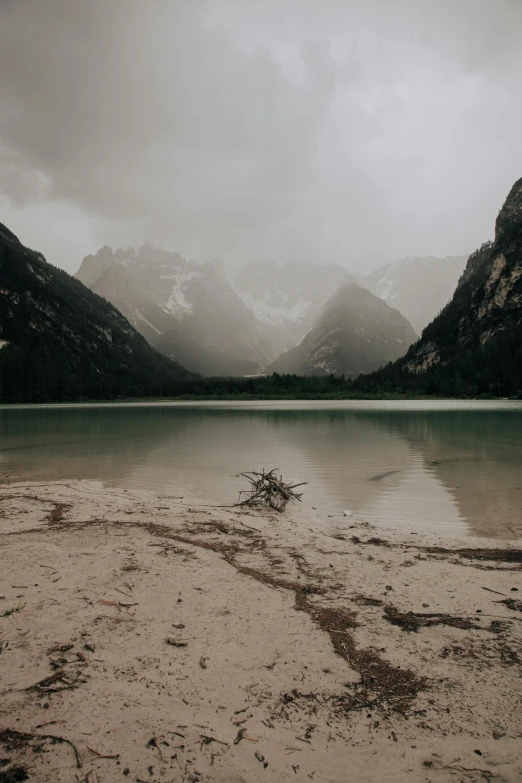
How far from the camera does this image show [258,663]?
18.3 ft

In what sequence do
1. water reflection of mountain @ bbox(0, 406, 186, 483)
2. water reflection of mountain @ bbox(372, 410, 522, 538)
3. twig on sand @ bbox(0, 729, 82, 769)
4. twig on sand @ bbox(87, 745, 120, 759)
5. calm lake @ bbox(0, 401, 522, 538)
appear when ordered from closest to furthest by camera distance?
twig on sand @ bbox(87, 745, 120, 759), twig on sand @ bbox(0, 729, 82, 769), water reflection of mountain @ bbox(372, 410, 522, 538), calm lake @ bbox(0, 401, 522, 538), water reflection of mountain @ bbox(0, 406, 186, 483)

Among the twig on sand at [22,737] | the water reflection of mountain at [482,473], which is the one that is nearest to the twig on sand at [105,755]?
the twig on sand at [22,737]

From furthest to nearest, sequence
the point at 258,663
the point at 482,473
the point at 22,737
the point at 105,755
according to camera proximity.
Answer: the point at 482,473
the point at 258,663
the point at 22,737
the point at 105,755

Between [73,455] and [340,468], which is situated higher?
[340,468]

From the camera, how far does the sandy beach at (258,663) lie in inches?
161

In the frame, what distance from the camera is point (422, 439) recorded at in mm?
38719

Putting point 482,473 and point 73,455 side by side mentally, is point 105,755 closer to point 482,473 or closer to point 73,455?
point 482,473

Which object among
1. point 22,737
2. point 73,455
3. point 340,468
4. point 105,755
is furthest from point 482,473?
point 73,455

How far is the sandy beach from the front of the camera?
408 centimetres

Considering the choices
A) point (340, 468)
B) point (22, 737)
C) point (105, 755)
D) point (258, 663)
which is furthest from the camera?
point (340, 468)

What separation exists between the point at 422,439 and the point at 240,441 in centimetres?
1623

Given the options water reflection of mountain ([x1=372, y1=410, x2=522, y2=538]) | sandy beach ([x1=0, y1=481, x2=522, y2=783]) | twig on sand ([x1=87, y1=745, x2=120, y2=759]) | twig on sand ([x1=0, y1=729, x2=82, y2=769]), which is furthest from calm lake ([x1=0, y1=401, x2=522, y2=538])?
twig on sand ([x1=0, y1=729, x2=82, y2=769])

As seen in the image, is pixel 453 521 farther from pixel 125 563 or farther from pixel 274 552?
pixel 125 563

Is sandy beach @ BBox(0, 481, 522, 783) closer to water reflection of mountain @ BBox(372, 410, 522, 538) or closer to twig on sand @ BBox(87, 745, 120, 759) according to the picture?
twig on sand @ BBox(87, 745, 120, 759)
